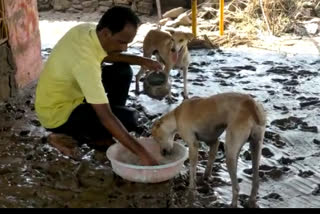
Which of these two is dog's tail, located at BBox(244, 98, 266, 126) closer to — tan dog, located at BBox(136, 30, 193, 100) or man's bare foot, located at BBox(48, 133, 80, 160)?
man's bare foot, located at BBox(48, 133, 80, 160)

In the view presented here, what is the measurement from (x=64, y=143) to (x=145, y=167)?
118 centimetres

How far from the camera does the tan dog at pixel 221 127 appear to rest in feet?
12.0

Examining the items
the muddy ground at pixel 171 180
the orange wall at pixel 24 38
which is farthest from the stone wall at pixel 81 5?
the muddy ground at pixel 171 180

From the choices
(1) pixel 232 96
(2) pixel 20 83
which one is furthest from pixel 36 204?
(2) pixel 20 83

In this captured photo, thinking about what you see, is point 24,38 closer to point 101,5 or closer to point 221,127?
point 221,127

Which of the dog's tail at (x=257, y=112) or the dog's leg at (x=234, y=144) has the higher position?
the dog's tail at (x=257, y=112)

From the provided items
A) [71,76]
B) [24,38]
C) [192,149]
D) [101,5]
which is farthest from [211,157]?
[101,5]

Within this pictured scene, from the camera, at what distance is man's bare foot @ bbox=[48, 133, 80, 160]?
182 inches

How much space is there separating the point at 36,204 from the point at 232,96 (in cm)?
169

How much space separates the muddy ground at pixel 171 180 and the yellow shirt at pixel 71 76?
1.59 feet

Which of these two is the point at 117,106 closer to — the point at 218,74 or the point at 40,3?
the point at 218,74

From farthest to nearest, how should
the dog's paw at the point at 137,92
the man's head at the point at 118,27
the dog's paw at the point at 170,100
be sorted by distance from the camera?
the dog's paw at the point at 137,92, the dog's paw at the point at 170,100, the man's head at the point at 118,27

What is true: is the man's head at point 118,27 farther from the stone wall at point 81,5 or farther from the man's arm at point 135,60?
the stone wall at point 81,5

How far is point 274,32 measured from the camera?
1059 cm
